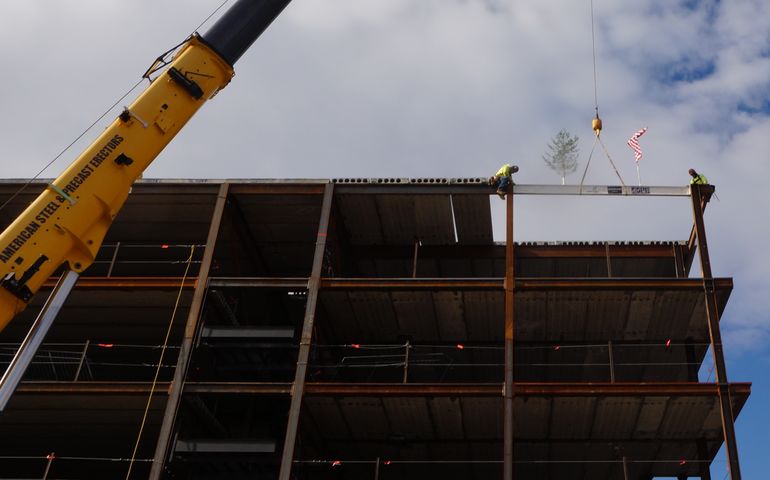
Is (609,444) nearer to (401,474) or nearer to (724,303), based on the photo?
(724,303)

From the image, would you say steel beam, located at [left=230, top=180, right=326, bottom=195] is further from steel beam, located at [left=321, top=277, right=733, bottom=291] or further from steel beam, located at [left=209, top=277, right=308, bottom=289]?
steel beam, located at [left=321, top=277, right=733, bottom=291]

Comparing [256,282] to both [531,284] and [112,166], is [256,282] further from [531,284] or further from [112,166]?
[112,166]

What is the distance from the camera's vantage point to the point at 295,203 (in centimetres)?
2322

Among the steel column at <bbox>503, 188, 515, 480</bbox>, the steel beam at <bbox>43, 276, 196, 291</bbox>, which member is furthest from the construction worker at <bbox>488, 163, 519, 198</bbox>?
the steel beam at <bbox>43, 276, 196, 291</bbox>

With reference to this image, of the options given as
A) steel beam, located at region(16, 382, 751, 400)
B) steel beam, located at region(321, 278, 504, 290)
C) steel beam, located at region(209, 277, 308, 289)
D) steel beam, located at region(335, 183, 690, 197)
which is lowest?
steel beam, located at region(16, 382, 751, 400)

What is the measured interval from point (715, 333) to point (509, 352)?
5.18 m

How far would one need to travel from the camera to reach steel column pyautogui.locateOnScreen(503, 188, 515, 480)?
18.2 m

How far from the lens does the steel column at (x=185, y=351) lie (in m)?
18.5

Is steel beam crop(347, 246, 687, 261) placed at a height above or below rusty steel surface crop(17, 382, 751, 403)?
above

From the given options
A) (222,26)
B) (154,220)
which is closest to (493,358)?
(154,220)

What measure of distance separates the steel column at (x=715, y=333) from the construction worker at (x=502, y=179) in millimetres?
5029

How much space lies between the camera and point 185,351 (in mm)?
20109

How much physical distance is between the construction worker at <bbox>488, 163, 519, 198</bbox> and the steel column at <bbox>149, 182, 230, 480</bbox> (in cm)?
753

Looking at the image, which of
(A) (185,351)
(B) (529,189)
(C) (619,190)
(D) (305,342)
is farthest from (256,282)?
(C) (619,190)
